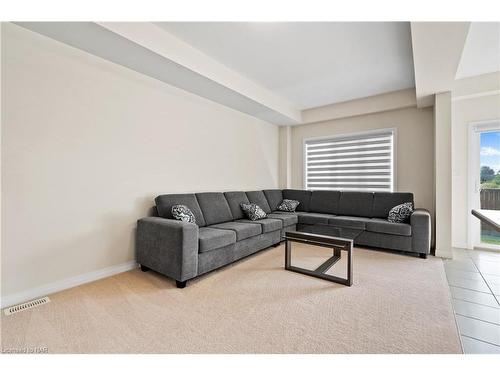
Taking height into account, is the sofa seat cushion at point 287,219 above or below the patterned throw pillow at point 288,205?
below

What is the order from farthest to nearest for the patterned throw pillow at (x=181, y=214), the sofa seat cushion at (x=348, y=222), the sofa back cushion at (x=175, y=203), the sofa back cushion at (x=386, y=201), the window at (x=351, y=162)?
the window at (x=351, y=162)
the sofa back cushion at (x=386, y=201)
the sofa seat cushion at (x=348, y=222)
the sofa back cushion at (x=175, y=203)
the patterned throw pillow at (x=181, y=214)

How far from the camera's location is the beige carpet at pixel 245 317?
1.48 meters

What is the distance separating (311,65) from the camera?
3.12m

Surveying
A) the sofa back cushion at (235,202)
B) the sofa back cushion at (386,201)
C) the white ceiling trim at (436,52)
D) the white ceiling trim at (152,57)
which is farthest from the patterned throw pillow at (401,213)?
the white ceiling trim at (152,57)

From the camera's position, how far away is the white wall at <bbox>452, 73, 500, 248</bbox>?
3424 mm

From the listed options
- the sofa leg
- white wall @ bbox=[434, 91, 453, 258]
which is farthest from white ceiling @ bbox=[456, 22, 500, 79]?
the sofa leg

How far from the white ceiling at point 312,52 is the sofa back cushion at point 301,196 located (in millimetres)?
1982

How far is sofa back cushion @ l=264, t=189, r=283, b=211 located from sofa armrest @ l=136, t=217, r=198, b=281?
2.43 m

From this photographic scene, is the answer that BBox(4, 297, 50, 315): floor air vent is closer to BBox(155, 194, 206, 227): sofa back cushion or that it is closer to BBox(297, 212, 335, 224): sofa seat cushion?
BBox(155, 194, 206, 227): sofa back cushion

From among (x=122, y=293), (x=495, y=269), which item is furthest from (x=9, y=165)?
(x=495, y=269)

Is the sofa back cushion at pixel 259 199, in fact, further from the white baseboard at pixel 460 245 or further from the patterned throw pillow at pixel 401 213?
the white baseboard at pixel 460 245

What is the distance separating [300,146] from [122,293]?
4365mm

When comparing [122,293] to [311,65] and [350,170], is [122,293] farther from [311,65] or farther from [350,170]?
[350,170]
